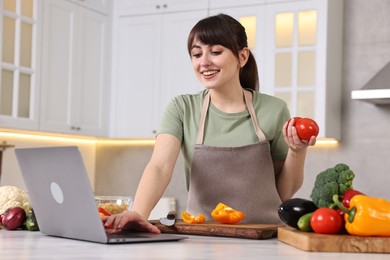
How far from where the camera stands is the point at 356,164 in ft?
14.8

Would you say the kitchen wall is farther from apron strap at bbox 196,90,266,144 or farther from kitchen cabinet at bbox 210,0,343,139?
apron strap at bbox 196,90,266,144

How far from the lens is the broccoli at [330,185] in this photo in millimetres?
1799

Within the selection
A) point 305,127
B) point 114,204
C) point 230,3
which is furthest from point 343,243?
point 230,3

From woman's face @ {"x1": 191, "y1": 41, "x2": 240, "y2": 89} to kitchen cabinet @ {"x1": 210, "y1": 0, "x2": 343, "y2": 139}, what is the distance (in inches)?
79.0

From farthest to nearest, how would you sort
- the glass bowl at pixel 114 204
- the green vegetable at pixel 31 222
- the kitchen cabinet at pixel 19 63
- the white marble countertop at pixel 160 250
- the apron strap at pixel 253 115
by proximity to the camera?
the kitchen cabinet at pixel 19 63
the apron strap at pixel 253 115
the glass bowl at pixel 114 204
the green vegetable at pixel 31 222
the white marble countertop at pixel 160 250

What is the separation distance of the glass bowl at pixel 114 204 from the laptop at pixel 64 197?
0.29 m

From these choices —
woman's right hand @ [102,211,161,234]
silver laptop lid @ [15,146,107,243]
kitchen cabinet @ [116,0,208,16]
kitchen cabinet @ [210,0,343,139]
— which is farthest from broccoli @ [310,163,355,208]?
kitchen cabinet @ [116,0,208,16]

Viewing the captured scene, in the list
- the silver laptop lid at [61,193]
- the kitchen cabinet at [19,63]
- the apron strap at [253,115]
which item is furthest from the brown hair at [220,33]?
the kitchen cabinet at [19,63]

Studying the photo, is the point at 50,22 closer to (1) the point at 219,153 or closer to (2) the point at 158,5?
(2) the point at 158,5

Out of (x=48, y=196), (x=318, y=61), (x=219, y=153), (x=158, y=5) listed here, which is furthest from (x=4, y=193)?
(x=158, y=5)

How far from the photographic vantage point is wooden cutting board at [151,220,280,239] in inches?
72.9

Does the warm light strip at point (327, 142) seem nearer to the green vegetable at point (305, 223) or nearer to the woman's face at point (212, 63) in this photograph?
the woman's face at point (212, 63)

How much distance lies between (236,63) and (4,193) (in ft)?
2.90

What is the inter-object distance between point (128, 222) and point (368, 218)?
568 mm
